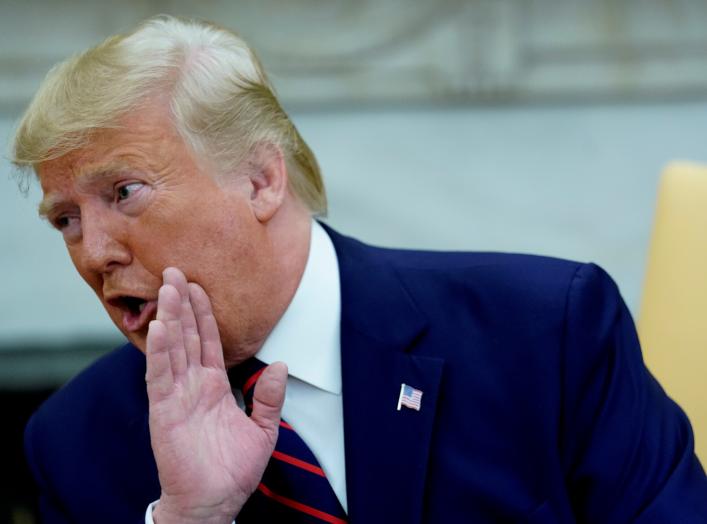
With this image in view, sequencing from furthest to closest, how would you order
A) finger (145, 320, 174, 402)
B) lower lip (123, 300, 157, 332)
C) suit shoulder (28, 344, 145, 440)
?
suit shoulder (28, 344, 145, 440) < lower lip (123, 300, 157, 332) < finger (145, 320, 174, 402)

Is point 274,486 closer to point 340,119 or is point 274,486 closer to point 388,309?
point 388,309

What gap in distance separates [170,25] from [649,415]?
3.42 ft

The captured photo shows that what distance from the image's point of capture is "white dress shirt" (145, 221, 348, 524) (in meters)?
2.22

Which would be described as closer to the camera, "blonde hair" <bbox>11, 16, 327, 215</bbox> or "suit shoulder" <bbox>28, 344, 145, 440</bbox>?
"blonde hair" <bbox>11, 16, 327, 215</bbox>

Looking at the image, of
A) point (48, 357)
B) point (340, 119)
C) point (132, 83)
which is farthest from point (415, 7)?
point (132, 83)

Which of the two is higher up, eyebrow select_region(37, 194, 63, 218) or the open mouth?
eyebrow select_region(37, 194, 63, 218)

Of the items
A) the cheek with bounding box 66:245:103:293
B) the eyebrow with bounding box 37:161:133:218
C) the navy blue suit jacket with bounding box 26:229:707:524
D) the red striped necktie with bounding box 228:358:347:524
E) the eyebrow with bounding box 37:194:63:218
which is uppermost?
the eyebrow with bounding box 37:161:133:218

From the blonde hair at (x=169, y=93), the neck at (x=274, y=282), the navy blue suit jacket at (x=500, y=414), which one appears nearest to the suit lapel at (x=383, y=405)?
the navy blue suit jacket at (x=500, y=414)

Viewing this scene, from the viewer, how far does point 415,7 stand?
3.70m

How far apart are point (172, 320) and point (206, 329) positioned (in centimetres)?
9

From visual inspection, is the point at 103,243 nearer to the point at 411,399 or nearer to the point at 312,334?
the point at 312,334

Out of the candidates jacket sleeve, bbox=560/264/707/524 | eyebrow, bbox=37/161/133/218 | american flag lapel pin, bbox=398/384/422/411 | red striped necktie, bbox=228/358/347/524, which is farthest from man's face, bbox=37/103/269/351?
jacket sleeve, bbox=560/264/707/524

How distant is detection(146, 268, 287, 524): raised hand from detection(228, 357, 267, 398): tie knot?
85 mm

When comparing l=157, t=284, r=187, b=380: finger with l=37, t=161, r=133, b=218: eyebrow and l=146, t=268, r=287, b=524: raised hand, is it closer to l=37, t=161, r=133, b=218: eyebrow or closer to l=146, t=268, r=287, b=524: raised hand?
l=146, t=268, r=287, b=524: raised hand
